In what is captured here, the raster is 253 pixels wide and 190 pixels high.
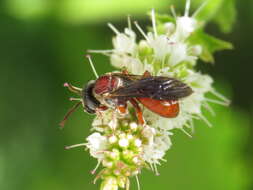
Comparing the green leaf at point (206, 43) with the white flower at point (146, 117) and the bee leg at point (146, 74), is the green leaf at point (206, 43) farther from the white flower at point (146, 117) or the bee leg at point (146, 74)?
the bee leg at point (146, 74)

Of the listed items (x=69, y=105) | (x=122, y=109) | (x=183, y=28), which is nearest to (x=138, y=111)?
(x=122, y=109)

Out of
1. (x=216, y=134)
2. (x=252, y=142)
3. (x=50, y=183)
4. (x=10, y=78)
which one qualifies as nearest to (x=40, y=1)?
(x=10, y=78)

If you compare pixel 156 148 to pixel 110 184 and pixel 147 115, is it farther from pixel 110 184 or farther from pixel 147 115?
pixel 110 184

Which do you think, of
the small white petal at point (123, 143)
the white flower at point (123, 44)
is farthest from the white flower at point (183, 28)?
the small white petal at point (123, 143)

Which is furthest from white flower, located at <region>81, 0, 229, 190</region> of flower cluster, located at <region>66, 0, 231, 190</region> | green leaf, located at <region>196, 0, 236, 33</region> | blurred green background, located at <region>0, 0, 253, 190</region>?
blurred green background, located at <region>0, 0, 253, 190</region>

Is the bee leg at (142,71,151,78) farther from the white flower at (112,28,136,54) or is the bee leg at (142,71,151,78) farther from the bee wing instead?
the white flower at (112,28,136,54)

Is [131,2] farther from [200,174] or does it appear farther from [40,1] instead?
[200,174]
